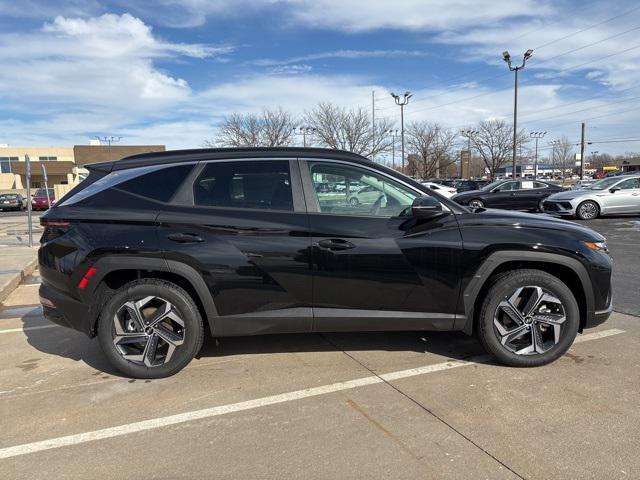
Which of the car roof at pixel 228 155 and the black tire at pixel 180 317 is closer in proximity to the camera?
the black tire at pixel 180 317

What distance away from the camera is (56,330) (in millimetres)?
5207

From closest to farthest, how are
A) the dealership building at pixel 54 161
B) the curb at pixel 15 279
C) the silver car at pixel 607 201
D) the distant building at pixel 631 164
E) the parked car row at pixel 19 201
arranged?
1. the curb at pixel 15 279
2. the silver car at pixel 607 201
3. the parked car row at pixel 19 201
4. the dealership building at pixel 54 161
5. the distant building at pixel 631 164

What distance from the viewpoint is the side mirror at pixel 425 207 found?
361 cm

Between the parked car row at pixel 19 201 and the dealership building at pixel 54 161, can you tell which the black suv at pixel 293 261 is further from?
the dealership building at pixel 54 161

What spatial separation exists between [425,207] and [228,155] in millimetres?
1648

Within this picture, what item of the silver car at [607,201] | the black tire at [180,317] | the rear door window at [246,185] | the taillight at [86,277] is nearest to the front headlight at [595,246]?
the rear door window at [246,185]

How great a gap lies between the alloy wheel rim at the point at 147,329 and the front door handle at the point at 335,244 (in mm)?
1259

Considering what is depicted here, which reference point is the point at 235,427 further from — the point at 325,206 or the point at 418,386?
the point at 325,206

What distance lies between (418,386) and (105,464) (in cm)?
215

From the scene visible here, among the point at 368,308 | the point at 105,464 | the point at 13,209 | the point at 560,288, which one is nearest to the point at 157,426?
the point at 105,464

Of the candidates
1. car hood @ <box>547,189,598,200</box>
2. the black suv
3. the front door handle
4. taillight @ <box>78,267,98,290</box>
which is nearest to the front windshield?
car hood @ <box>547,189,598,200</box>

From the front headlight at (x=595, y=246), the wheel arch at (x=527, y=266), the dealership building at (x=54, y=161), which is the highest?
the dealership building at (x=54, y=161)

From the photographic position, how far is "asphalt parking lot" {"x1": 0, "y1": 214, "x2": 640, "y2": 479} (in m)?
2.69

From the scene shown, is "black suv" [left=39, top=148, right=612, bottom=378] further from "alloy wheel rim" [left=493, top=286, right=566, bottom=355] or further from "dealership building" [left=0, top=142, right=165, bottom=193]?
"dealership building" [left=0, top=142, right=165, bottom=193]
